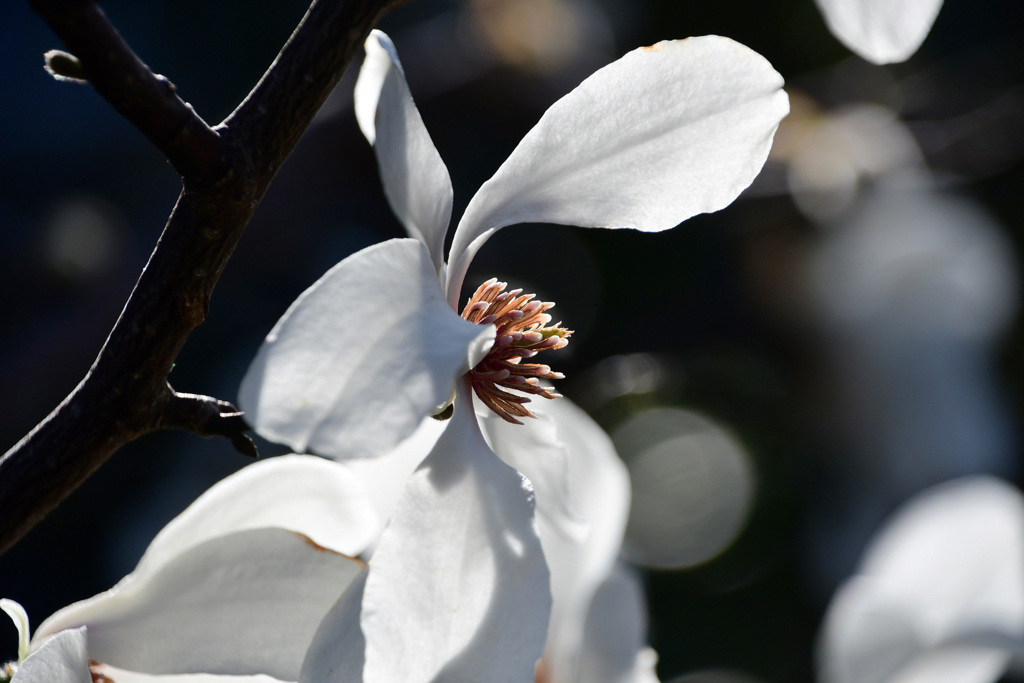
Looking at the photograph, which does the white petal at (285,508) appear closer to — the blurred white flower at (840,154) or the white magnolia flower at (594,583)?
the white magnolia flower at (594,583)

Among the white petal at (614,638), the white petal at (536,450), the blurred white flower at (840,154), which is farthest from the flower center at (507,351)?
the blurred white flower at (840,154)

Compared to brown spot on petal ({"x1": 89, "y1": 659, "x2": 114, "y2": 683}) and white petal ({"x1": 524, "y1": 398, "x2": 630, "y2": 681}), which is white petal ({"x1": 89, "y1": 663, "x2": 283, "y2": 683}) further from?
white petal ({"x1": 524, "y1": 398, "x2": 630, "y2": 681})

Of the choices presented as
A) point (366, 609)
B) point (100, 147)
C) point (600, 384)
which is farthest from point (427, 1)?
point (366, 609)

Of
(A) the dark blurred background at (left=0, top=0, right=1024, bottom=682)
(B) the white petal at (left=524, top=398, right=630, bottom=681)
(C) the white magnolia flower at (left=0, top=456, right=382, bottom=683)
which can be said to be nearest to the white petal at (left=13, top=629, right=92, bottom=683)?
(C) the white magnolia flower at (left=0, top=456, right=382, bottom=683)

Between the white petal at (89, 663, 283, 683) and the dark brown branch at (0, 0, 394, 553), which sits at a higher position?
the dark brown branch at (0, 0, 394, 553)

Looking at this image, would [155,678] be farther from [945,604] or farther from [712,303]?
[712,303]
